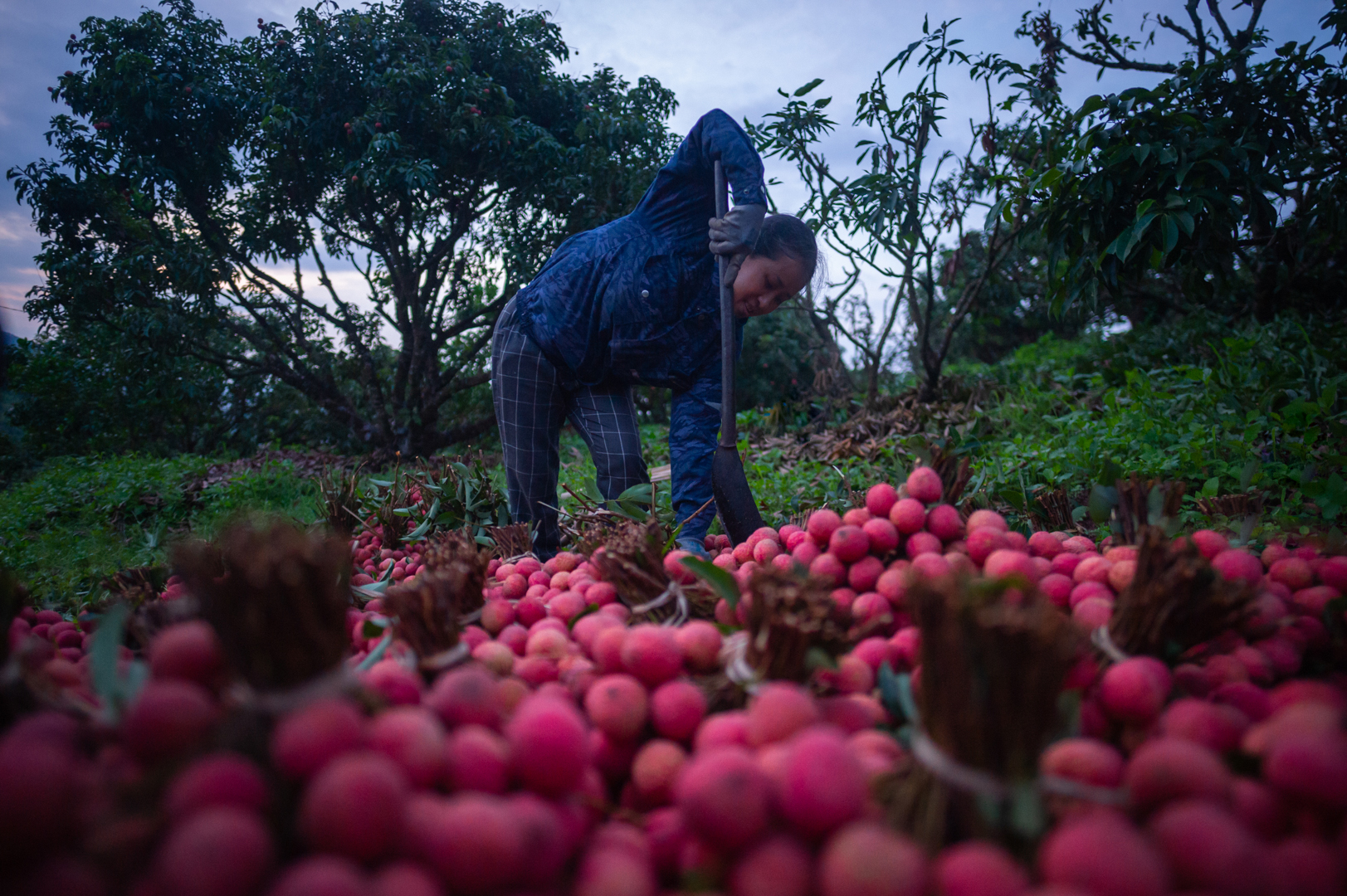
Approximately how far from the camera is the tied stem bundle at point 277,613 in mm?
654

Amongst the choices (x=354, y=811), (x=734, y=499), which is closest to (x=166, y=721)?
(x=354, y=811)

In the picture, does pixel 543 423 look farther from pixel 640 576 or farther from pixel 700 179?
pixel 640 576

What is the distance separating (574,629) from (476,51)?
29.9 feet

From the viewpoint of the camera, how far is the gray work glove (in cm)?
229

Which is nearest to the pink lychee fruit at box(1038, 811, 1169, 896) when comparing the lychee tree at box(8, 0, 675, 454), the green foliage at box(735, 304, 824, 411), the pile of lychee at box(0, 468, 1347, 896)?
the pile of lychee at box(0, 468, 1347, 896)

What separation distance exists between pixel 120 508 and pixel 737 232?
6.67 meters

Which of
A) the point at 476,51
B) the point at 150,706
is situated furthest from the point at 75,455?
the point at 150,706

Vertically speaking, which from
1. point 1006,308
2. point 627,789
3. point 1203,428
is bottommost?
point 627,789

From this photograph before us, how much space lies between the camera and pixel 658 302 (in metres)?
2.53

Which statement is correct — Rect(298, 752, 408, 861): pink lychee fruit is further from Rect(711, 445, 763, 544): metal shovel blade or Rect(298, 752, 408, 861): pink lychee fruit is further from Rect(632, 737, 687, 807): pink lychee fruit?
Rect(711, 445, 763, 544): metal shovel blade

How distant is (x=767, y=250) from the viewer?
7.72 ft

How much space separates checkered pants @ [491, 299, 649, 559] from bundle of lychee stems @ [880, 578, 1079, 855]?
207 cm

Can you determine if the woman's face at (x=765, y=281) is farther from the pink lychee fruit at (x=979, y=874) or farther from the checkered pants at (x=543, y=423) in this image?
the pink lychee fruit at (x=979, y=874)

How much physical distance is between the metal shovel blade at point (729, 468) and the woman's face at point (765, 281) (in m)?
0.07
